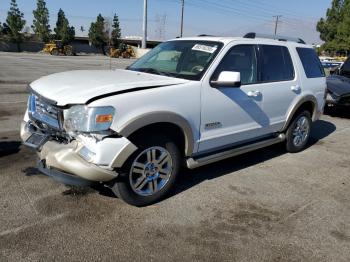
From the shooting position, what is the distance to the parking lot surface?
3324mm

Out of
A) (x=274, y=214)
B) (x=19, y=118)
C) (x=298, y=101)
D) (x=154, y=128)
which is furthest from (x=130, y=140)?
(x=19, y=118)

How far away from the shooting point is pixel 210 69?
446cm

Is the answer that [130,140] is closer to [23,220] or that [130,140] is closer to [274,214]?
[23,220]

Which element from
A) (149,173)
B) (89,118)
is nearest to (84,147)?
(89,118)

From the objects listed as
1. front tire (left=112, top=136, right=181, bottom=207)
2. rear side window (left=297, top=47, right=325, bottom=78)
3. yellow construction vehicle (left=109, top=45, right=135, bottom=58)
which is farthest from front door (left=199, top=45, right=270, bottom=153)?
yellow construction vehicle (left=109, top=45, right=135, bottom=58)

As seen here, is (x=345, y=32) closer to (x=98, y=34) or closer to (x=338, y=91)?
(x=98, y=34)

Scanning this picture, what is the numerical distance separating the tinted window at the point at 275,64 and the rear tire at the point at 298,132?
0.82 meters

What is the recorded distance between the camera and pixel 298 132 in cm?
645

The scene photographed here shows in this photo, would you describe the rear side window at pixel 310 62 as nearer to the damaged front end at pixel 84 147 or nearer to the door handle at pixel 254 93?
the door handle at pixel 254 93

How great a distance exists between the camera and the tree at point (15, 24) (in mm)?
61938

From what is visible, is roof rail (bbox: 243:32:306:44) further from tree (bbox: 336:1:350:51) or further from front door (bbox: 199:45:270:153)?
tree (bbox: 336:1:350:51)

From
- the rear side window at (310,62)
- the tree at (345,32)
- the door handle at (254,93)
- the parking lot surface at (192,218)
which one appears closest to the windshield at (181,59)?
the door handle at (254,93)

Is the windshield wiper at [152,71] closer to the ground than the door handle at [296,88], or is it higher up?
higher up

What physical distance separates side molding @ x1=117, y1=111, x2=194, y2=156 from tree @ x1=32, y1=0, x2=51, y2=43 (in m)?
70.5
